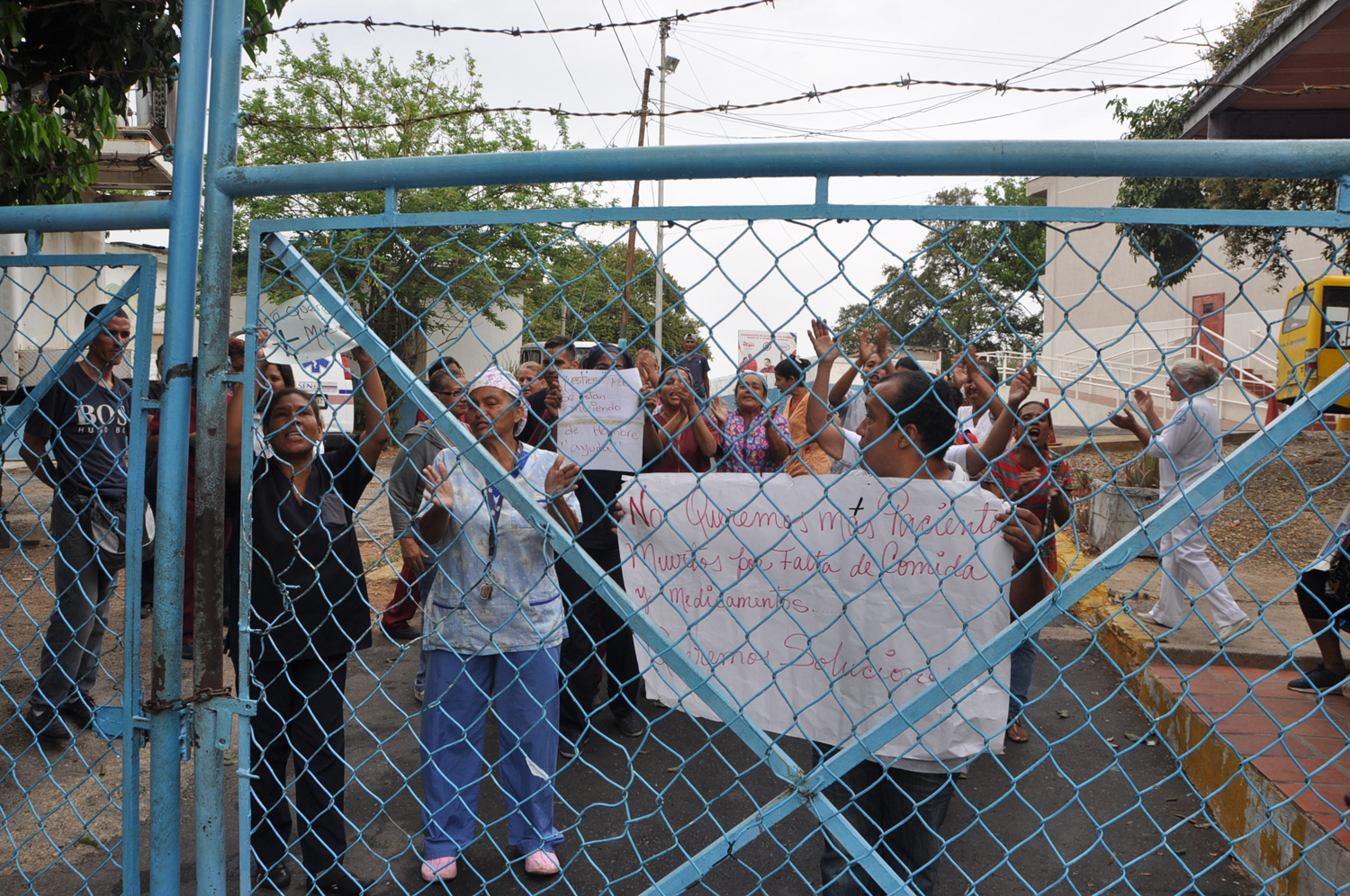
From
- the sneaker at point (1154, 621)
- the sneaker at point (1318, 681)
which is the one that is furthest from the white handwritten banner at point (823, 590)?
the sneaker at point (1154, 621)

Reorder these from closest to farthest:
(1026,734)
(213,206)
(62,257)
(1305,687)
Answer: (213,206)
(62,257)
(1305,687)
(1026,734)

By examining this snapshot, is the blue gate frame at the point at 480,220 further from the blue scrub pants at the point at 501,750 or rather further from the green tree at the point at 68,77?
the green tree at the point at 68,77

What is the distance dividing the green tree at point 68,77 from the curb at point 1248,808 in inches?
188

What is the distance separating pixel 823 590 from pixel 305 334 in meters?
1.22

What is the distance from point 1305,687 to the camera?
425 centimetres

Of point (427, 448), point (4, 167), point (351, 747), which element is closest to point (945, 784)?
point (351, 747)

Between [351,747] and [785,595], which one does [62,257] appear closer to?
[785,595]

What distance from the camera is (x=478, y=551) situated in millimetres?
3102

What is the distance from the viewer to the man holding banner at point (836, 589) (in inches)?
67.2

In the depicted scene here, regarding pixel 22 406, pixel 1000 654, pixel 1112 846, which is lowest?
pixel 1112 846

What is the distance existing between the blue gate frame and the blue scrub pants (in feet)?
3.92

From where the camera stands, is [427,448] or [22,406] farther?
[427,448]

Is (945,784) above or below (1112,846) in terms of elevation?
above

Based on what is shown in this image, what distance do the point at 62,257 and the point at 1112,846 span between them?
395 cm
